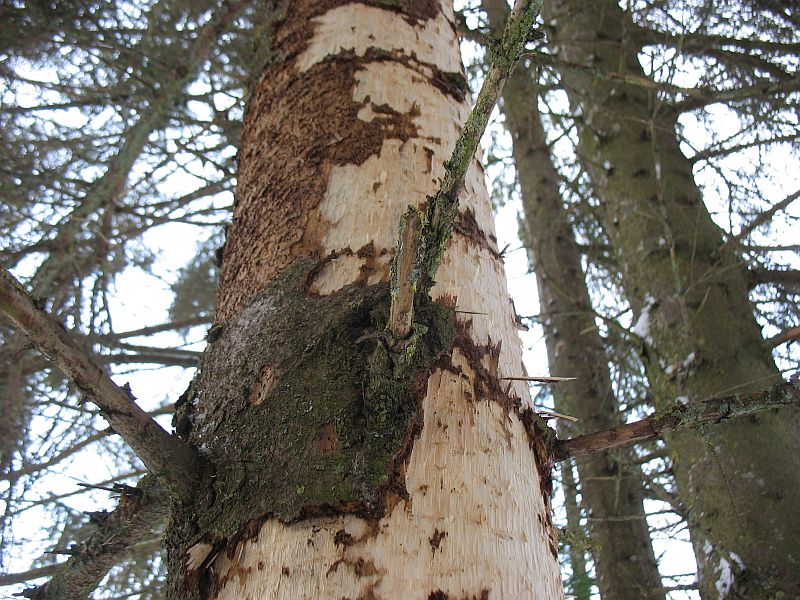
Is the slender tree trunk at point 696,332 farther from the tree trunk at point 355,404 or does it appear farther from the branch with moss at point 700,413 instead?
the tree trunk at point 355,404

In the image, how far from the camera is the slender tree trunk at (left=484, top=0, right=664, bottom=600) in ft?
10.8

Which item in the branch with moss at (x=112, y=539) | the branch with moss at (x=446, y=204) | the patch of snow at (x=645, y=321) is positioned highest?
the patch of snow at (x=645, y=321)

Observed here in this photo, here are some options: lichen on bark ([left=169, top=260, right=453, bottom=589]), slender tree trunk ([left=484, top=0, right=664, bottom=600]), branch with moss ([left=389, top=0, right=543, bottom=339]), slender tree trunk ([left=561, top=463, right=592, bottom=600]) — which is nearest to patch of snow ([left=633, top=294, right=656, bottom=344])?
slender tree trunk ([left=484, top=0, right=664, bottom=600])

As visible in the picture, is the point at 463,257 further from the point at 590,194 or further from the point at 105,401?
the point at 590,194

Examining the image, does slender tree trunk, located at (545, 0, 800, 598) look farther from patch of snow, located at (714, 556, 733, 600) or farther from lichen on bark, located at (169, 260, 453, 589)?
lichen on bark, located at (169, 260, 453, 589)

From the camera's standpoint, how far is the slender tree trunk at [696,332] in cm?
210

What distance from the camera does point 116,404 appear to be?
0.87 m

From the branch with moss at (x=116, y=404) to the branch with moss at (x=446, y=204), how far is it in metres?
0.35

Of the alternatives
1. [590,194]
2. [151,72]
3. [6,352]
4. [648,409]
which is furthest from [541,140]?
[6,352]

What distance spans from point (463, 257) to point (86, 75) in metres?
2.80

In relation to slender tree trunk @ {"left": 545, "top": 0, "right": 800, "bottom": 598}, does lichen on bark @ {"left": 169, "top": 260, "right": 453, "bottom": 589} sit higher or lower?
lower

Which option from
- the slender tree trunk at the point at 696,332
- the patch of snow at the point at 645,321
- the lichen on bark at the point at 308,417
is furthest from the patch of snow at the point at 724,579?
the lichen on bark at the point at 308,417

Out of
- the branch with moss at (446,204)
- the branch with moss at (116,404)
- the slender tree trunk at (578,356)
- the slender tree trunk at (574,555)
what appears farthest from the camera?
the slender tree trunk at (578,356)

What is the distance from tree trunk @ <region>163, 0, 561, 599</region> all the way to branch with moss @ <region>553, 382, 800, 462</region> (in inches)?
Result: 4.8
